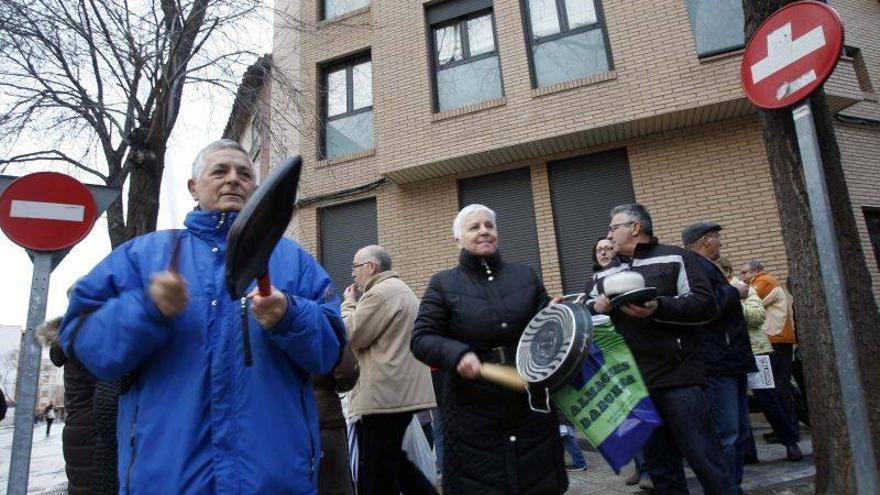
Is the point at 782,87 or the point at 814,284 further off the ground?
the point at 782,87

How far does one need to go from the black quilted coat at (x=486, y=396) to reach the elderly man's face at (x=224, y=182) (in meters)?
1.21

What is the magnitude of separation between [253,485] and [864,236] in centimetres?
1046

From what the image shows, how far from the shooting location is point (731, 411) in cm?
405

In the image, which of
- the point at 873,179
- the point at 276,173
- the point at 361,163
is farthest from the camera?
the point at 361,163

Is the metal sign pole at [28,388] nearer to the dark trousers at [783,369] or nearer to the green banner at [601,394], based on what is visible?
the green banner at [601,394]

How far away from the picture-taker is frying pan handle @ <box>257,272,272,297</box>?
4.94 ft

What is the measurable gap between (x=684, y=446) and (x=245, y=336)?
2.56m

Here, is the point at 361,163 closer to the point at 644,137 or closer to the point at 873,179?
the point at 644,137

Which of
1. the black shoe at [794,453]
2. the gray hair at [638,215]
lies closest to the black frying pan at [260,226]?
the gray hair at [638,215]

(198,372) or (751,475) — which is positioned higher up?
(198,372)

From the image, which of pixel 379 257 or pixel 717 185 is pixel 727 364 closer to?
pixel 379 257

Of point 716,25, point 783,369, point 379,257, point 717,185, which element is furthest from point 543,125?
point 379,257

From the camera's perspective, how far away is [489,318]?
9.05 ft

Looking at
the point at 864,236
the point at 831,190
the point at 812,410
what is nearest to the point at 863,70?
the point at 864,236
